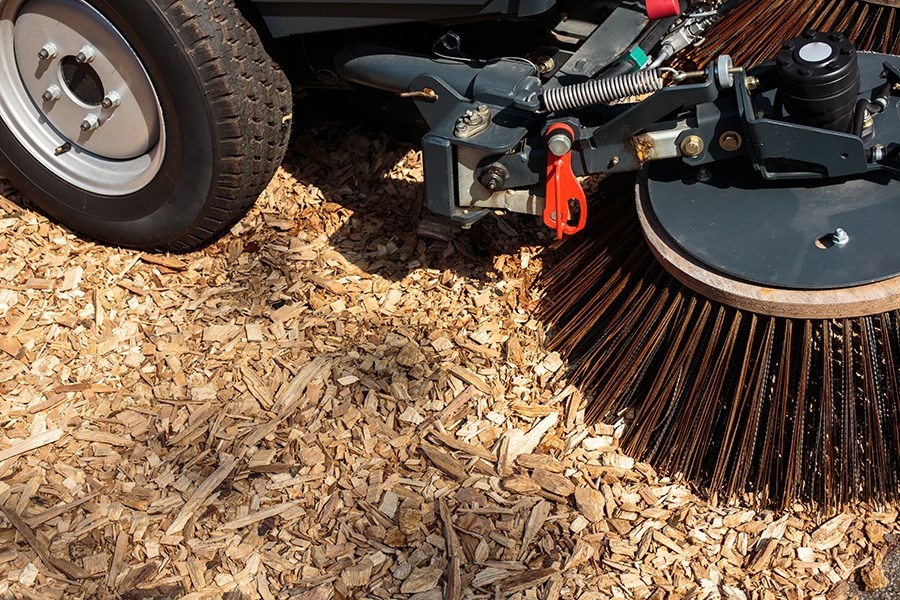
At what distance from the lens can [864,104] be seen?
1.86 metres

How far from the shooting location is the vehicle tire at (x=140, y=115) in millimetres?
2076

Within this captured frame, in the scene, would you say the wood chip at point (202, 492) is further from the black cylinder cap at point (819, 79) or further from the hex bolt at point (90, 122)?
the black cylinder cap at point (819, 79)

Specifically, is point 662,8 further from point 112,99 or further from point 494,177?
point 112,99

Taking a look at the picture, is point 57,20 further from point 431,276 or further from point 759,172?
point 759,172

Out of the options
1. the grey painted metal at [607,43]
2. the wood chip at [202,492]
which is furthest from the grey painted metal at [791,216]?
the wood chip at [202,492]

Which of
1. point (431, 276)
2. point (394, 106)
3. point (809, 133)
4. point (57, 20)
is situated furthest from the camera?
point (394, 106)

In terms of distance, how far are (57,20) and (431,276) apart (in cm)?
99

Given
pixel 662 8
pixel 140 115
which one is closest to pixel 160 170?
pixel 140 115

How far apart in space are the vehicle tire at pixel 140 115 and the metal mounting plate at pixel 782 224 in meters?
0.88

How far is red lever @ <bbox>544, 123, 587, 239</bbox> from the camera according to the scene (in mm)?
1905

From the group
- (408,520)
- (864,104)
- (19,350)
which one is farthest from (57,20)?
(864,104)

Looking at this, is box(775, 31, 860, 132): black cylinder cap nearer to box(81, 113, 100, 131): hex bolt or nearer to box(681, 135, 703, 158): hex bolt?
box(681, 135, 703, 158): hex bolt

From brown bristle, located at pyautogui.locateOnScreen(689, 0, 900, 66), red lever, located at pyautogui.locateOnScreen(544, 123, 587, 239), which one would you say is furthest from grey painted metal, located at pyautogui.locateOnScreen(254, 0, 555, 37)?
brown bristle, located at pyautogui.locateOnScreen(689, 0, 900, 66)

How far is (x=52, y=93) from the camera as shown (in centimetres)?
230
